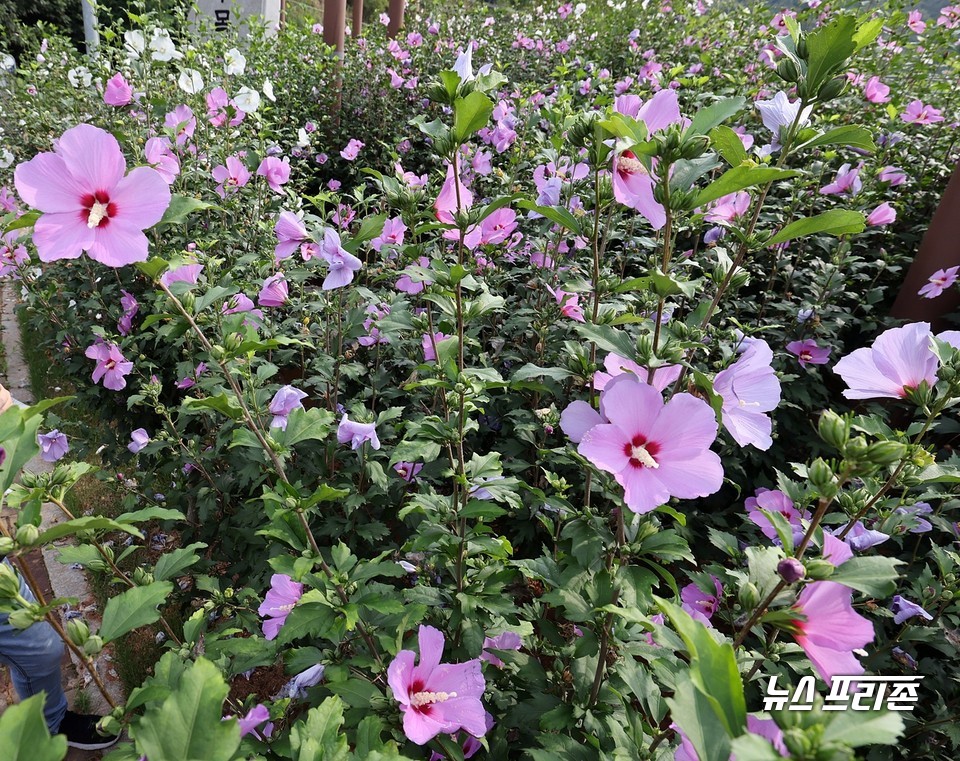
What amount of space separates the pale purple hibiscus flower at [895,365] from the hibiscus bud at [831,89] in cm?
40

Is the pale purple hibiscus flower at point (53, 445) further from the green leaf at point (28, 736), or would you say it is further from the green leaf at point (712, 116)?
the green leaf at point (712, 116)

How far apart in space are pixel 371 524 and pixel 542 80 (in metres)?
5.03

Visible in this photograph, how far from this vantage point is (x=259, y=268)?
2025 millimetres

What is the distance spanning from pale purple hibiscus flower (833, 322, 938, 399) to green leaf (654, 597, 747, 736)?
676 millimetres

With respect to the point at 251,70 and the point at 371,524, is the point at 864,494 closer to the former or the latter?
the point at 371,524

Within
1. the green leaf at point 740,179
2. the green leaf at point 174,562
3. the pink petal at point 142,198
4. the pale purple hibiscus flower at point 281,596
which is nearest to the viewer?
the green leaf at point 740,179

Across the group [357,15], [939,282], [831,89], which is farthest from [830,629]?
[357,15]

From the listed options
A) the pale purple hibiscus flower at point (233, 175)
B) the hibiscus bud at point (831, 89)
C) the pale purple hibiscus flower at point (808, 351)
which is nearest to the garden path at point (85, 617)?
the pale purple hibiscus flower at point (233, 175)

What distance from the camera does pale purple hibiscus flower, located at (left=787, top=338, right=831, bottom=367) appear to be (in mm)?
2354

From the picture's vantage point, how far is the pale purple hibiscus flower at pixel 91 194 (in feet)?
2.91

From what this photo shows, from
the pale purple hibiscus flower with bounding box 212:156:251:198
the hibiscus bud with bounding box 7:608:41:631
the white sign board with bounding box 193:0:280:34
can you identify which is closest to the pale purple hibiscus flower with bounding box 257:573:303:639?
the hibiscus bud with bounding box 7:608:41:631

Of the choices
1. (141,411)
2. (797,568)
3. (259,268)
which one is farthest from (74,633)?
(141,411)

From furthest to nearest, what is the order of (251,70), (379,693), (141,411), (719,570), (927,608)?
1. (251,70)
2. (141,411)
3. (927,608)
4. (719,570)
5. (379,693)

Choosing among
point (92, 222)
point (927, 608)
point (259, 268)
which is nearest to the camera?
point (92, 222)
